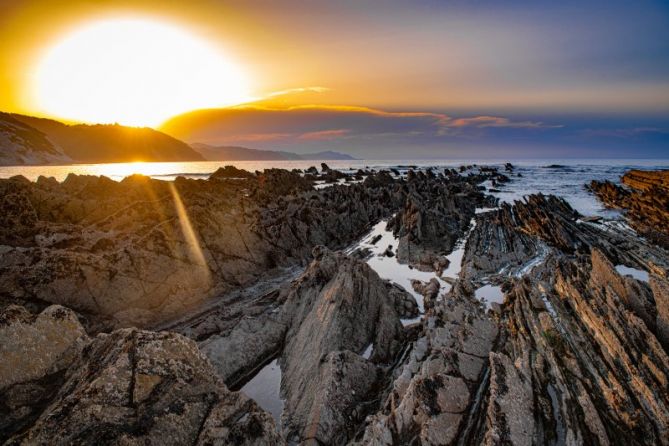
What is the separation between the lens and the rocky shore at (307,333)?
19.4 ft

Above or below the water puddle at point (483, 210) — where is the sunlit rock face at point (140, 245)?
above

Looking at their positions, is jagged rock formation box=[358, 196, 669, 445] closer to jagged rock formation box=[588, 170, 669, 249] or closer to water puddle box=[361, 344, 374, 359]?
water puddle box=[361, 344, 374, 359]

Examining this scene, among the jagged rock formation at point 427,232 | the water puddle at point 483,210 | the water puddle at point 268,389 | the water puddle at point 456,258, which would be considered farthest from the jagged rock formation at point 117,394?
the water puddle at point 483,210

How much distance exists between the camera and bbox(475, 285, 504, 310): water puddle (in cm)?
1528

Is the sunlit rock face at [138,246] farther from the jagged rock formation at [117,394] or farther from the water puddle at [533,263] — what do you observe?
the water puddle at [533,263]

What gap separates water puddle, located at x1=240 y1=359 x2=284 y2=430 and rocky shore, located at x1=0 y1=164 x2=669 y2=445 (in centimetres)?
18

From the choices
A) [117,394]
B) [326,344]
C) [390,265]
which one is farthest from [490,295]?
[117,394]

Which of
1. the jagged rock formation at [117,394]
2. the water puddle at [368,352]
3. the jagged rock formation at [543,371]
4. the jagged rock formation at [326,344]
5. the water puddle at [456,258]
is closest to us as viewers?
the jagged rock formation at [117,394]

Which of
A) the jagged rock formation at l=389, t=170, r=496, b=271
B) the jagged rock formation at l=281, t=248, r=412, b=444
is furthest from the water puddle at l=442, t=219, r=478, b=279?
the jagged rock formation at l=281, t=248, r=412, b=444

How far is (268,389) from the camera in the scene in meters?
10.9

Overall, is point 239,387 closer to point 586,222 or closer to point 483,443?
point 483,443

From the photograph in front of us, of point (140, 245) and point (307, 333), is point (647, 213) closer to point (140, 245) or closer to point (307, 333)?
point (307, 333)

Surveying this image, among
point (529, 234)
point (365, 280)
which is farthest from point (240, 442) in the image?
point (529, 234)

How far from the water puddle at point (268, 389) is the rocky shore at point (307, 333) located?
0.18m
